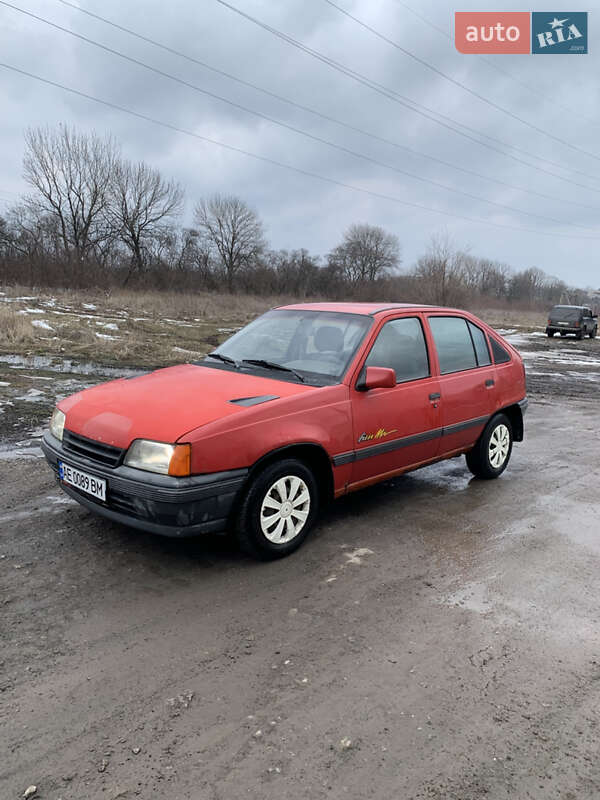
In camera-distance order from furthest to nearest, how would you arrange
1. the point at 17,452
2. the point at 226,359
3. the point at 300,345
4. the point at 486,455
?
the point at 17,452 < the point at 486,455 < the point at 226,359 < the point at 300,345

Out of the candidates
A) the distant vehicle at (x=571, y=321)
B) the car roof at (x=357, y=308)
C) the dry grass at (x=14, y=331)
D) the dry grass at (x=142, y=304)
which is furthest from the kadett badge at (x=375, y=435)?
the distant vehicle at (x=571, y=321)

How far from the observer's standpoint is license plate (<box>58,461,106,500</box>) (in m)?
3.46

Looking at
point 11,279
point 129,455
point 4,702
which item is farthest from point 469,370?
point 11,279

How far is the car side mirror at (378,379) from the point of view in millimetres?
4023

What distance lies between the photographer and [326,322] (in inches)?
184

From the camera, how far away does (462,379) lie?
16.7 ft

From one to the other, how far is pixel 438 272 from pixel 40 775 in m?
47.0

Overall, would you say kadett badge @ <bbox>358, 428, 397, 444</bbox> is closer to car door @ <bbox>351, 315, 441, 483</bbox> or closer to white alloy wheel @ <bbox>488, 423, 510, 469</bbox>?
car door @ <bbox>351, 315, 441, 483</bbox>

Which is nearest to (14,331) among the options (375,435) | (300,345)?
(300,345)

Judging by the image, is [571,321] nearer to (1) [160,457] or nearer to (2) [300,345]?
(2) [300,345]

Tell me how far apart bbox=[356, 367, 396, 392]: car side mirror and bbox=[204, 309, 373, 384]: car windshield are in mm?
198

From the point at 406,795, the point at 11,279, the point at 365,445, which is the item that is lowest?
the point at 406,795

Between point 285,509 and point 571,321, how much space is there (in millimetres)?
31695

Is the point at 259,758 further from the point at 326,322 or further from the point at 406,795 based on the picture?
the point at 326,322
